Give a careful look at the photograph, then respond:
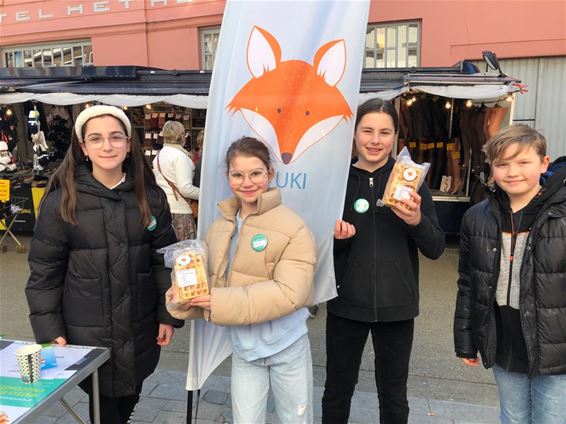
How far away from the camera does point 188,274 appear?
6.32 feet

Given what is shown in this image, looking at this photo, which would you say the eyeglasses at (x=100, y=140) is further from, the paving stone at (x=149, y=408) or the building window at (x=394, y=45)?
the building window at (x=394, y=45)

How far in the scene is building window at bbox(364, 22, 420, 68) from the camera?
30.2 ft

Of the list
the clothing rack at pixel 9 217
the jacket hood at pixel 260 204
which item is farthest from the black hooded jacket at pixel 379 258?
the clothing rack at pixel 9 217

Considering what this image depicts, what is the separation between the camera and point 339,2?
2.25m

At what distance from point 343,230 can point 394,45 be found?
807 cm

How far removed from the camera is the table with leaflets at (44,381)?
1.65m

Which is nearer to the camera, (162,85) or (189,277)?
(189,277)

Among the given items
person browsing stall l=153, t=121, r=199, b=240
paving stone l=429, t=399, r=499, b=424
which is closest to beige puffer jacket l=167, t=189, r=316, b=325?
paving stone l=429, t=399, r=499, b=424

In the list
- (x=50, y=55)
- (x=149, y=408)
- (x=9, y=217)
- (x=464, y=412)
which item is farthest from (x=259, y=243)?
(x=50, y=55)

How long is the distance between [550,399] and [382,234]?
1.00 meters

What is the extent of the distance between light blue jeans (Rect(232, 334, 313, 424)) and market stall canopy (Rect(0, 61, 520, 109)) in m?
4.29

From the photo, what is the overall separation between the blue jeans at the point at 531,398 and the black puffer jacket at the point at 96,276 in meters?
1.72

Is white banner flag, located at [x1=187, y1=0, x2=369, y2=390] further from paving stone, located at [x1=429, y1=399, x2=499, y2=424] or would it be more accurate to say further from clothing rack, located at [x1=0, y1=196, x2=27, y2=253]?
clothing rack, located at [x1=0, y1=196, x2=27, y2=253]

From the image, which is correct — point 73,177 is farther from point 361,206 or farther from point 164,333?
point 361,206
